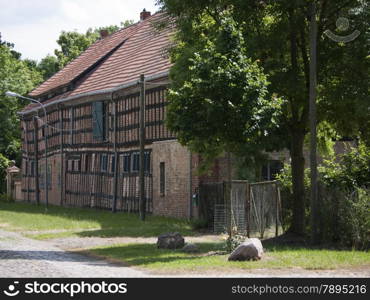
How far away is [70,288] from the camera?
11.3 metres

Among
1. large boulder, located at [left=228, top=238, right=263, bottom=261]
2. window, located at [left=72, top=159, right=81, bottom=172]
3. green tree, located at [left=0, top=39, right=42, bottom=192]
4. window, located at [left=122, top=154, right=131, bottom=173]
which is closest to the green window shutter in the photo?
window, located at [left=72, top=159, right=81, bottom=172]

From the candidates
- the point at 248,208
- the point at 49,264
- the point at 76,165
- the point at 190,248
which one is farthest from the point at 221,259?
the point at 76,165

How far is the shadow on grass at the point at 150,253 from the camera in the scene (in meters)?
16.6

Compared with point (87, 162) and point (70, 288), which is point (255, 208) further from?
point (87, 162)

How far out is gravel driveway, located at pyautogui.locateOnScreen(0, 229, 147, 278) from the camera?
13.7 metres

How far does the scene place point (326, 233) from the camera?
66.8 ft

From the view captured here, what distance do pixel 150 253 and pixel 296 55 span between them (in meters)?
7.11

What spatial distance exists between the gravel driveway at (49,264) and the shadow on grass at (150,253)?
617mm

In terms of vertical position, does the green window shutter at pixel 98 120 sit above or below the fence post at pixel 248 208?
above

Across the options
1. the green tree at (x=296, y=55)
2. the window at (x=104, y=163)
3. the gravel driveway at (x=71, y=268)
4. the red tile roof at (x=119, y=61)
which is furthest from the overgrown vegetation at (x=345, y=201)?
the window at (x=104, y=163)

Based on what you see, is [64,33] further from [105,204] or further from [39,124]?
[105,204]

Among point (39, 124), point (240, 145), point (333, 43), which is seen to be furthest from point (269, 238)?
point (39, 124)

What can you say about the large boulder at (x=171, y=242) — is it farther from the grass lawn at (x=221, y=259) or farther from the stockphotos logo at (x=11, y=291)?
the stockphotos logo at (x=11, y=291)

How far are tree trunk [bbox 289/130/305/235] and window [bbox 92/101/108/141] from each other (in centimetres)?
2026
